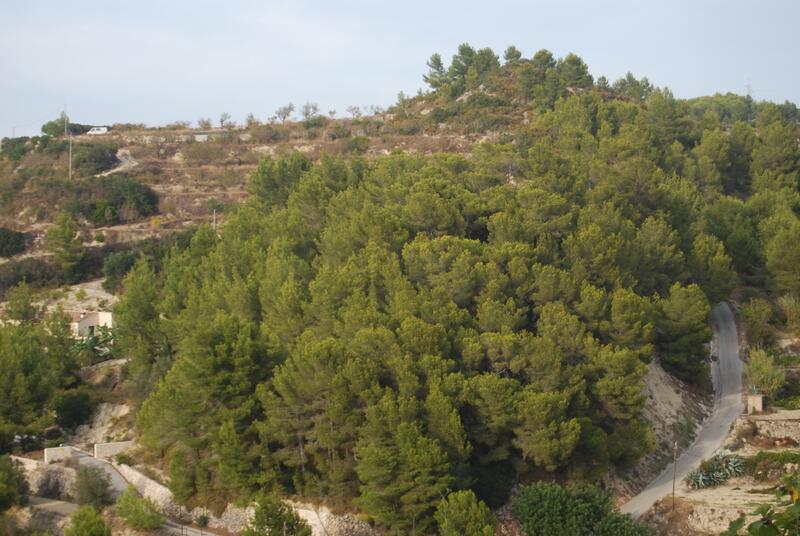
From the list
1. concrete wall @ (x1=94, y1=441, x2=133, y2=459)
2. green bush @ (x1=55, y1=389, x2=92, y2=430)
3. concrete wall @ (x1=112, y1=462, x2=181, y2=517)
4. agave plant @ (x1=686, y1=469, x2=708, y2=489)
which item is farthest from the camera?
green bush @ (x1=55, y1=389, x2=92, y2=430)

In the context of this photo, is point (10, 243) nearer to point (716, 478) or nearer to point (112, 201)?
point (112, 201)

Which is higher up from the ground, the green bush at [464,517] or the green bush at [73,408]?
the green bush at [464,517]

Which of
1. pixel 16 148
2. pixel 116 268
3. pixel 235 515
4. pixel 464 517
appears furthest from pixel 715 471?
pixel 16 148

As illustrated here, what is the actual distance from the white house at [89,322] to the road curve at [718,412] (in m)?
23.8

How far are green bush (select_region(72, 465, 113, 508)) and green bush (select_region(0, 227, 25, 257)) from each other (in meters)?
28.4

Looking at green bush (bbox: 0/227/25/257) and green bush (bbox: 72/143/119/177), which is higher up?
green bush (bbox: 72/143/119/177)

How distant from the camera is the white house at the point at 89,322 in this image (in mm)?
38531

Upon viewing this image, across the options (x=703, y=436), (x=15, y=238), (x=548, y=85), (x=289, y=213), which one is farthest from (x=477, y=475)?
(x=548, y=85)

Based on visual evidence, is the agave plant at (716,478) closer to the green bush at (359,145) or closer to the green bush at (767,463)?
the green bush at (767,463)

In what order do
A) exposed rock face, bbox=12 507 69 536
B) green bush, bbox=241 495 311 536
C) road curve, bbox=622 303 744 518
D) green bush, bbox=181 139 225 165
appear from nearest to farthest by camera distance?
1. green bush, bbox=241 495 311 536
2. exposed rock face, bbox=12 507 69 536
3. road curve, bbox=622 303 744 518
4. green bush, bbox=181 139 225 165

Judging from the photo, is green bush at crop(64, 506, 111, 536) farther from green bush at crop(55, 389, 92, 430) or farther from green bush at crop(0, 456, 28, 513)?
green bush at crop(55, 389, 92, 430)

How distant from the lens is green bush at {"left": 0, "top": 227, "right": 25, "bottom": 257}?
49094 mm

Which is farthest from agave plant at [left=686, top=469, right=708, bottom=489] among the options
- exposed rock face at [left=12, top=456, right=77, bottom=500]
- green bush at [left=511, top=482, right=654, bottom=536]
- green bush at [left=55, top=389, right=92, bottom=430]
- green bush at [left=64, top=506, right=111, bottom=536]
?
green bush at [left=55, top=389, right=92, bottom=430]

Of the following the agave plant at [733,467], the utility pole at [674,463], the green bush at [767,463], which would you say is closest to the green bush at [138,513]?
the utility pole at [674,463]
